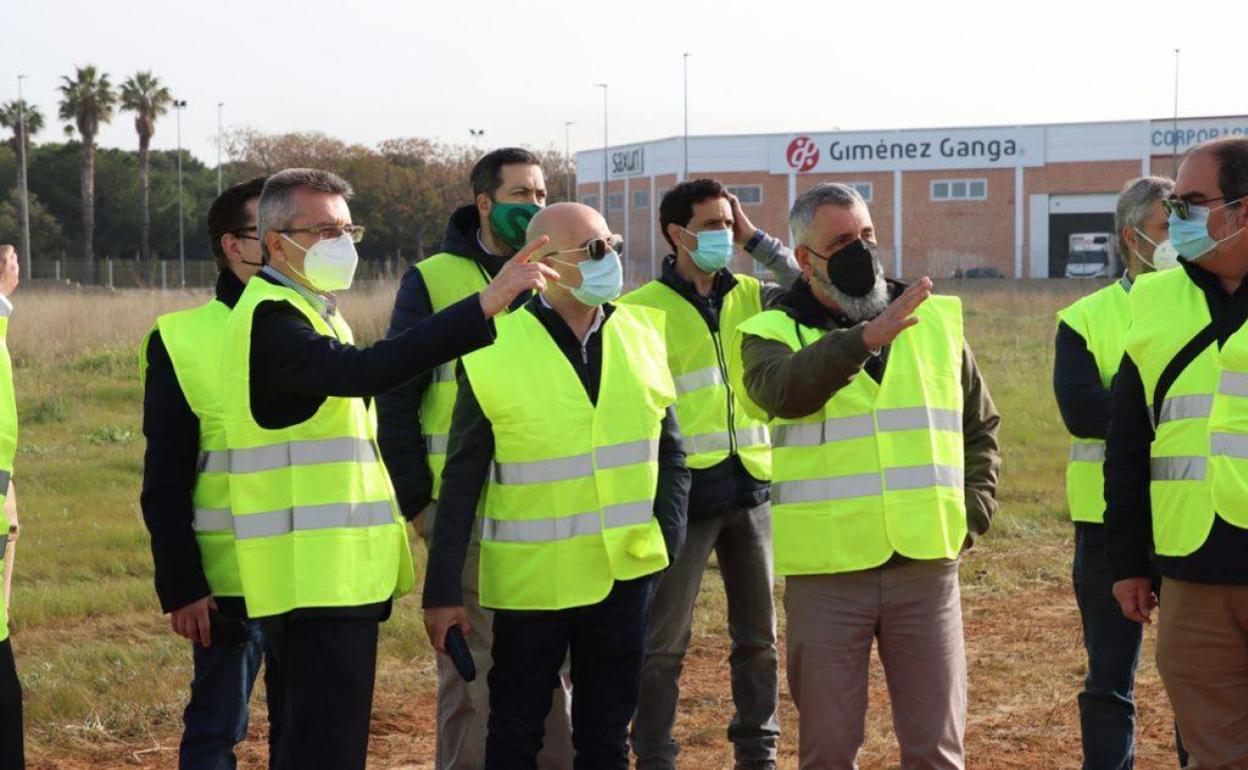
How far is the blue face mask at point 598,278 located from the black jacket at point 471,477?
0.15m

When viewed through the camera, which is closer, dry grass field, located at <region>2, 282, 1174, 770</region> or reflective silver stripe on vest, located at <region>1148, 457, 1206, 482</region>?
reflective silver stripe on vest, located at <region>1148, 457, 1206, 482</region>

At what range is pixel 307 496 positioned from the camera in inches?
174

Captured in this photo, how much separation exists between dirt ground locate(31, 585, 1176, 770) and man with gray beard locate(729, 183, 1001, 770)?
1.82 metres

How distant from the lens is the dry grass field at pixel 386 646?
6832mm

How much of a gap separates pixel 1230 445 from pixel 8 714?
348 cm

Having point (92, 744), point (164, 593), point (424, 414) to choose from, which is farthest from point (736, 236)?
point (92, 744)

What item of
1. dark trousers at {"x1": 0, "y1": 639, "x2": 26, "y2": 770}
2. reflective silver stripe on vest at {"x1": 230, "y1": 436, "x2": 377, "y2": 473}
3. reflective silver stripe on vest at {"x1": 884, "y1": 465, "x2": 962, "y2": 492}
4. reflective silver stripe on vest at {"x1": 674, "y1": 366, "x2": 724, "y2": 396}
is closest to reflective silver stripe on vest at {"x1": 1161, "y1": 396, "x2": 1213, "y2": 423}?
reflective silver stripe on vest at {"x1": 884, "y1": 465, "x2": 962, "y2": 492}

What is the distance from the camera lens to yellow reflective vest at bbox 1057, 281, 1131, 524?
557 cm

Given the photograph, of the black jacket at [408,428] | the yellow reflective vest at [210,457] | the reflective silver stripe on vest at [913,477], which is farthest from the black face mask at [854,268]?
the yellow reflective vest at [210,457]

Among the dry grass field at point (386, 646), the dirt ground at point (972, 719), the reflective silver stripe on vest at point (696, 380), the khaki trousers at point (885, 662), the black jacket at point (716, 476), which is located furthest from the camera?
the dry grass field at point (386, 646)

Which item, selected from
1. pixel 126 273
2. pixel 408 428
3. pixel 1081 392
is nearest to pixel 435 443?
pixel 408 428

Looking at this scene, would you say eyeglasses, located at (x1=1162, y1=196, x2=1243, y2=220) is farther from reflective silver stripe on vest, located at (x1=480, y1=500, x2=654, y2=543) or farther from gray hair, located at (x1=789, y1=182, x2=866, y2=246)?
reflective silver stripe on vest, located at (x1=480, y1=500, x2=654, y2=543)

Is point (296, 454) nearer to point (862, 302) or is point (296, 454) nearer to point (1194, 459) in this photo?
point (862, 302)

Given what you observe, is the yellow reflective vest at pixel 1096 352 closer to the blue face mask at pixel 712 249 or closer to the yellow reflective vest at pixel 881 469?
the yellow reflective vest at pixel 881 469
